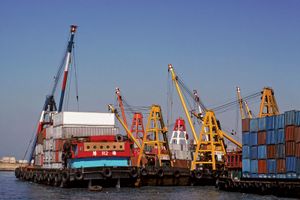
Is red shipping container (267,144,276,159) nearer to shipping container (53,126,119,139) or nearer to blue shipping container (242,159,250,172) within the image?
blue shipping container (242,159,250,172)

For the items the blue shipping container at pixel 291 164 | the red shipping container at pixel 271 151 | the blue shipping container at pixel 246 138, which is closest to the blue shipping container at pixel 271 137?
the red shipping container at pixel 271 151

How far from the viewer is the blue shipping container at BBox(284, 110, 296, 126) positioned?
5694 cm

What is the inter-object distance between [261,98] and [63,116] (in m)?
31.1

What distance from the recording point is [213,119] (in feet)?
303

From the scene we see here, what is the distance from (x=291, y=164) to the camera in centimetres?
5625

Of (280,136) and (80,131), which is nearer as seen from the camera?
(280,136)

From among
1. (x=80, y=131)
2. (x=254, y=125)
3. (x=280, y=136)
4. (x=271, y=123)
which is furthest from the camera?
(x=80, y=131)

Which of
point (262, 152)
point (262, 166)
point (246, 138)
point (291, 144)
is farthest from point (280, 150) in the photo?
point (246, 138)

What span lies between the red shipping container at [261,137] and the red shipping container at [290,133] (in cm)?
443

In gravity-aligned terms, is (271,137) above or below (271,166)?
above

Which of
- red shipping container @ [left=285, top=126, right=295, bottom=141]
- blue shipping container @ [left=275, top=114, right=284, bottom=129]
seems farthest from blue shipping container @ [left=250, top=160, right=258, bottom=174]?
red shipping container @ [left=285, top=126, right=295, bottom=141]

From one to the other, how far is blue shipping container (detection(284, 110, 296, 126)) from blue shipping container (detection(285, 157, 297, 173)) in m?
3.69

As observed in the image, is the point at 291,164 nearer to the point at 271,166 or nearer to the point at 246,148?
the point at 271,166

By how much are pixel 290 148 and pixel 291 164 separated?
5.44 ft
